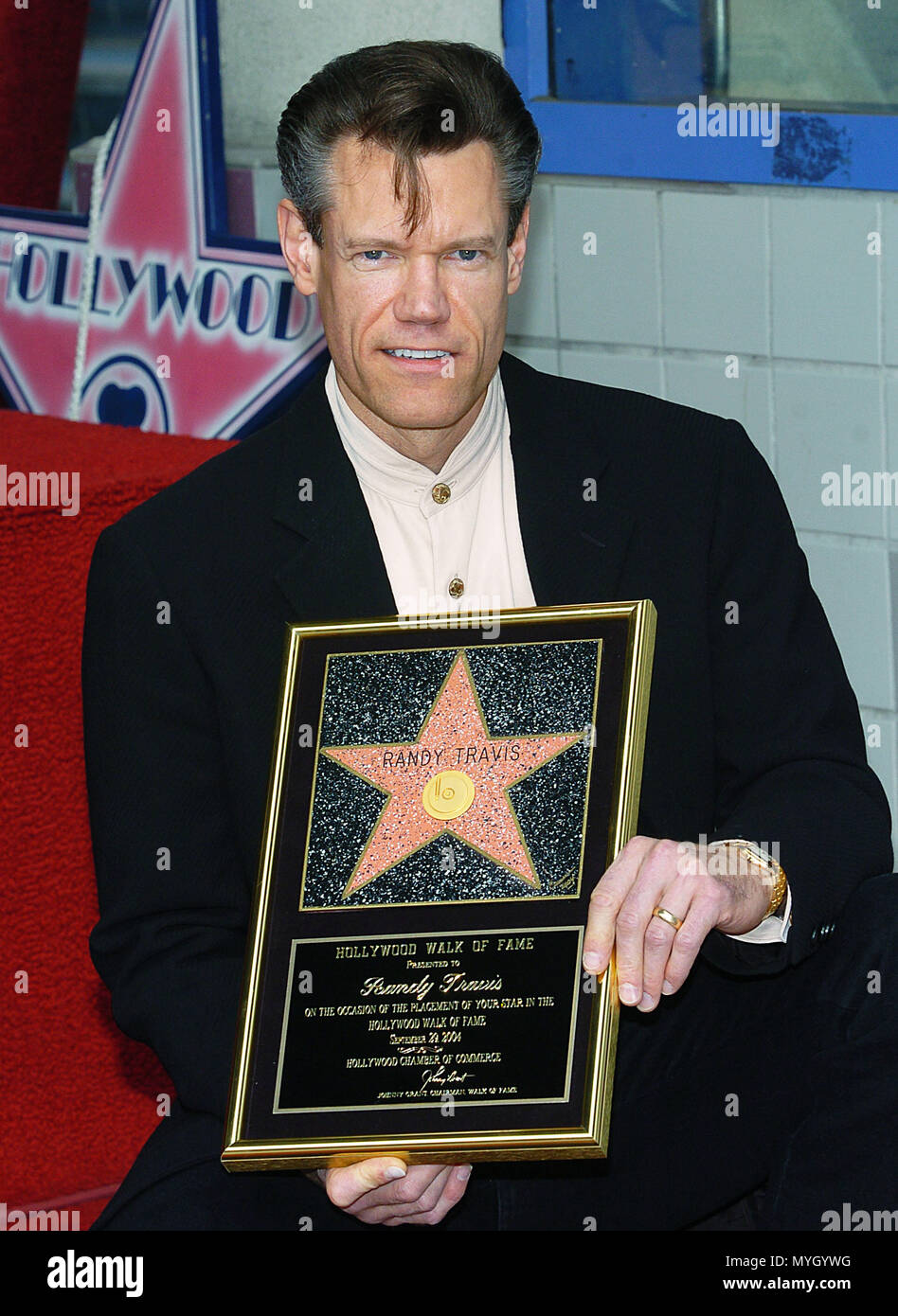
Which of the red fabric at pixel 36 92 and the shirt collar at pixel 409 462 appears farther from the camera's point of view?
the red fabric at pixel 36 92

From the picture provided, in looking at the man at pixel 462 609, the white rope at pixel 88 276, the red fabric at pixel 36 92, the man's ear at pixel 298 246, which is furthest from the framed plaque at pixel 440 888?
the red fabric at pixel 36 92

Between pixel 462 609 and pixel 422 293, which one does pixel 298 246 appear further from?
pixel 462 609

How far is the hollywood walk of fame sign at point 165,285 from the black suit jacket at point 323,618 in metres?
1.36

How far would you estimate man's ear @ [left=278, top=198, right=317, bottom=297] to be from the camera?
72.0 inches

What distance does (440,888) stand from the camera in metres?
1.57

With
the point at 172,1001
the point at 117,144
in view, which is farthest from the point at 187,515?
the point at 117,144

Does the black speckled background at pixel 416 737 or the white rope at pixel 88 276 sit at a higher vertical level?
the white rope at pixel 88 276

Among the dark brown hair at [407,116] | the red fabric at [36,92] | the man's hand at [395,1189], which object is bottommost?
the man's hand at [395,1189]

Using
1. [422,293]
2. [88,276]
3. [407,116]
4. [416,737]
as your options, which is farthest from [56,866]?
[88,276]

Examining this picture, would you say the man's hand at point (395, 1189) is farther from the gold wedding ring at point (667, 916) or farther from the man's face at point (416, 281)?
the man's face at point (416, 281)

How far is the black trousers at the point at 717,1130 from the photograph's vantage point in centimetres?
167

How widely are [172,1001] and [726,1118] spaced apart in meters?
0.57

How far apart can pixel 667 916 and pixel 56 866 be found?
107 centimetres

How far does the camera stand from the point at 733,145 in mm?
2895
